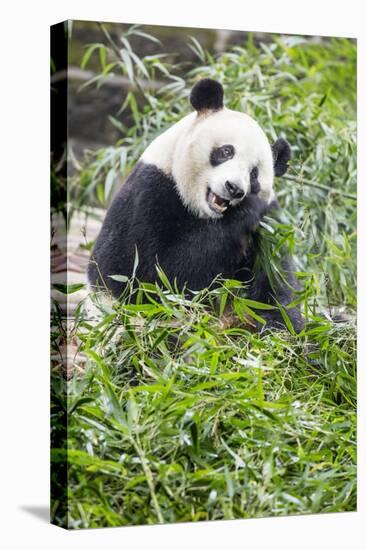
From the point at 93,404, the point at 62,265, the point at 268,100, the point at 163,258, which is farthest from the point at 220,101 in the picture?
the point at 93,404

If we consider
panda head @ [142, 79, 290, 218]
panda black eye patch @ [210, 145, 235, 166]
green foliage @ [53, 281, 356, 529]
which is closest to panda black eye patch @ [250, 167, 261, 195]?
panda head @ [142, 79, 290, 218]

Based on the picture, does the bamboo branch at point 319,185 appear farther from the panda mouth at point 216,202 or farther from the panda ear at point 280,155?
the panda mouth at point 216,202

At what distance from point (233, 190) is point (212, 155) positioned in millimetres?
158

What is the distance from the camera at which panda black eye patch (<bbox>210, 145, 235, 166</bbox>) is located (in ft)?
12.1

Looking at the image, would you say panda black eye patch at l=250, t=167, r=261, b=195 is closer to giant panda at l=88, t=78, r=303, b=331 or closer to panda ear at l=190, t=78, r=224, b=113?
giant panda at l=88, t=78, r=303, b=331

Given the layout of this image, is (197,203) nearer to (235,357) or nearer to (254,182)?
(254,182)

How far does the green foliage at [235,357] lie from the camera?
3.45 meters

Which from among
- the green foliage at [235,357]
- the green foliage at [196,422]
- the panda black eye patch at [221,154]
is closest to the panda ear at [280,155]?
the green foliage at [235,357]

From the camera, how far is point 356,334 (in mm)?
4051

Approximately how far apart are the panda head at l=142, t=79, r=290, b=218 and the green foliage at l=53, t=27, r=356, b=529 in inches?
3.1

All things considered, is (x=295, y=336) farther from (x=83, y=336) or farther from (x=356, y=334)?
(x=83, y=336)

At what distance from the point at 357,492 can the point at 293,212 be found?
1.13 metres

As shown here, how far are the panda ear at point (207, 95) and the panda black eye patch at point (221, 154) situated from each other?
0.57ft

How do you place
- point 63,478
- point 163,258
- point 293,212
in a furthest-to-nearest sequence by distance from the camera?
point 293,212 < point 163,258 < point 63,478
